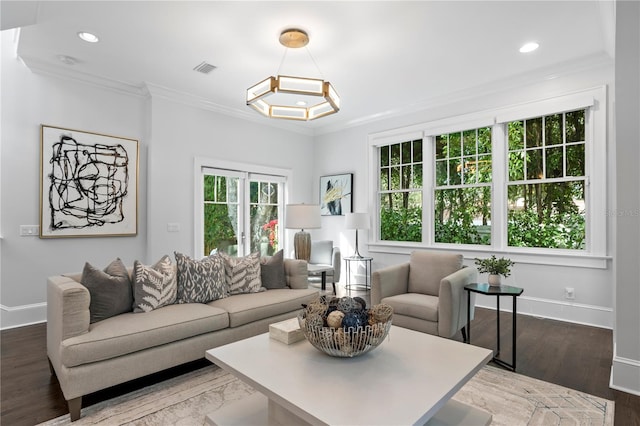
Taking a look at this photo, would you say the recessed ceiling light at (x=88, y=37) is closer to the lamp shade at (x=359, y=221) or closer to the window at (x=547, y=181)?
the lamp shade at (x=359, y=221)

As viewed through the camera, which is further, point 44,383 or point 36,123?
point 36,123

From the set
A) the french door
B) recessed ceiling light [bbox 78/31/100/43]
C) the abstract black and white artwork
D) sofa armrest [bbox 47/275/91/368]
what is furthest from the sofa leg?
recessed ceiling light [bbox 78/31/100/43]

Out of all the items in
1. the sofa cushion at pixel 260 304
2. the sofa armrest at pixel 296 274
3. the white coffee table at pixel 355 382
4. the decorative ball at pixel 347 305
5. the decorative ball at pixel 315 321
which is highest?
the decorative ball at pixel 347 305

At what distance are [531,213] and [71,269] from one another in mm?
5548

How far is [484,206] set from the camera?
4625 millimetres

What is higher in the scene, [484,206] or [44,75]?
[44,75]

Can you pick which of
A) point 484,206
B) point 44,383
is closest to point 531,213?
point 484,206

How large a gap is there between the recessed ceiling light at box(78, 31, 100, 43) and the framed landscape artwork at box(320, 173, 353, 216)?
3.89 meters

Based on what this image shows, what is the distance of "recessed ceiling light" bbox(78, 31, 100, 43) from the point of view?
3.24 m

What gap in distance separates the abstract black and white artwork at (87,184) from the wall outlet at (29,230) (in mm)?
50

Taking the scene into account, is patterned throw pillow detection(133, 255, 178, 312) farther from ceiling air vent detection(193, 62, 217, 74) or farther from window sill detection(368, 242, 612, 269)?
window sill detection(368, 242, 612, 269)

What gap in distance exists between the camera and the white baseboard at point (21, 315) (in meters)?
3.61

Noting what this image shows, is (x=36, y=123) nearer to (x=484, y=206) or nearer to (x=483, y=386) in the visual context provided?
(x=483, y=386)

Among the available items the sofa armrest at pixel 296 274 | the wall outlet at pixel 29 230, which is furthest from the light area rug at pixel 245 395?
the wall outlet at pixel 29 230
